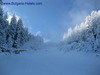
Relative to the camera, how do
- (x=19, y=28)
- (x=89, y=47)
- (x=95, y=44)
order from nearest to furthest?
(x=95, y=44)
(x=89, y=47)
(x=19, y=28)

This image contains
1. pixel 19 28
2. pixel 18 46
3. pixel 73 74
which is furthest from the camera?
pixel 19 28

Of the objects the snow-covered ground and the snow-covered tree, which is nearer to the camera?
the snow-covered ground

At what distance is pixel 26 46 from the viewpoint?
2723 centimetres

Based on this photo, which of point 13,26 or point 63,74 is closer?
point 63,74

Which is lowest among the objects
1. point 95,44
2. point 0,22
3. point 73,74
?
point 73,74

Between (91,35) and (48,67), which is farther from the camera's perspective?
(91,35)

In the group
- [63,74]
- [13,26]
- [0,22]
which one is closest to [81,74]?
[63,74]

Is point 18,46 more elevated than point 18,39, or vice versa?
point 18,39

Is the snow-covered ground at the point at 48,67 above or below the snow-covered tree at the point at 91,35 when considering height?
below

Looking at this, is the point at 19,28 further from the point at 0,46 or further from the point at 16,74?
the point at 16,74

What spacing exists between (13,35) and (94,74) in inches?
888

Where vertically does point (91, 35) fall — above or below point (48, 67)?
above

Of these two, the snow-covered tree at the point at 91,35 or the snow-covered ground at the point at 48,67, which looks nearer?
the snow-covered ground at the point at 48,67

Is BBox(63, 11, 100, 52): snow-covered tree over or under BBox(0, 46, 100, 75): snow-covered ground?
over
